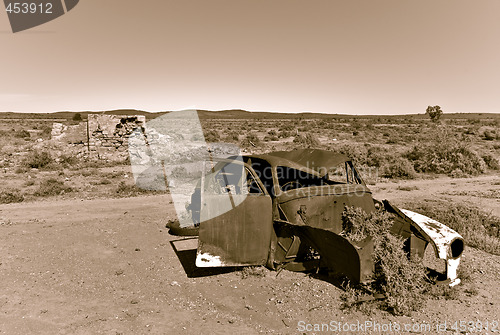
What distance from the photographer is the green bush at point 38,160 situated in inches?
585

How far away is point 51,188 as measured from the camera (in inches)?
430

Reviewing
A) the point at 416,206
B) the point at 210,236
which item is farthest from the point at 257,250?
the point at 416,206

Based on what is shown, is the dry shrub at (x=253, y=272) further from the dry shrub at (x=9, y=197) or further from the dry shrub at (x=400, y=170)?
the dry shrub at (x=400, y=170)

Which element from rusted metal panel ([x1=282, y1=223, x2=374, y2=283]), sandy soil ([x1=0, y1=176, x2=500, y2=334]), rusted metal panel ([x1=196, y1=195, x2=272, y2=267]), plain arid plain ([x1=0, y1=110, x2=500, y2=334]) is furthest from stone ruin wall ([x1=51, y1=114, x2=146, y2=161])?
rusted metal panel ([x1=282, y1=223, x2=374, y2=283])

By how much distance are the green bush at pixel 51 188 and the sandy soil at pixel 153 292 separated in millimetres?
3660

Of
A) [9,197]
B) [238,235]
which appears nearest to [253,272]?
[238,235]

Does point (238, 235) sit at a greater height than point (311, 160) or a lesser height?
lesser

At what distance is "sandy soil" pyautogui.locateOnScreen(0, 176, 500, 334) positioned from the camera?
393cm

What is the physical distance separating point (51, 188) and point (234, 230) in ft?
30.6

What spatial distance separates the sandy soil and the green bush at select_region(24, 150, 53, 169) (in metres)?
8.92

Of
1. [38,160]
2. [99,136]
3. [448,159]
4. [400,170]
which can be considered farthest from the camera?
[99,136]

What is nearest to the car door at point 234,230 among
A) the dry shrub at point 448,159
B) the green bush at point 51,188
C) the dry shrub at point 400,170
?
the green bush at point 51,188

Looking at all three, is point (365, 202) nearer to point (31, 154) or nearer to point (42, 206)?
point (42, 206)

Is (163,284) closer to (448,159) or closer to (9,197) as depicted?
(9,197)
